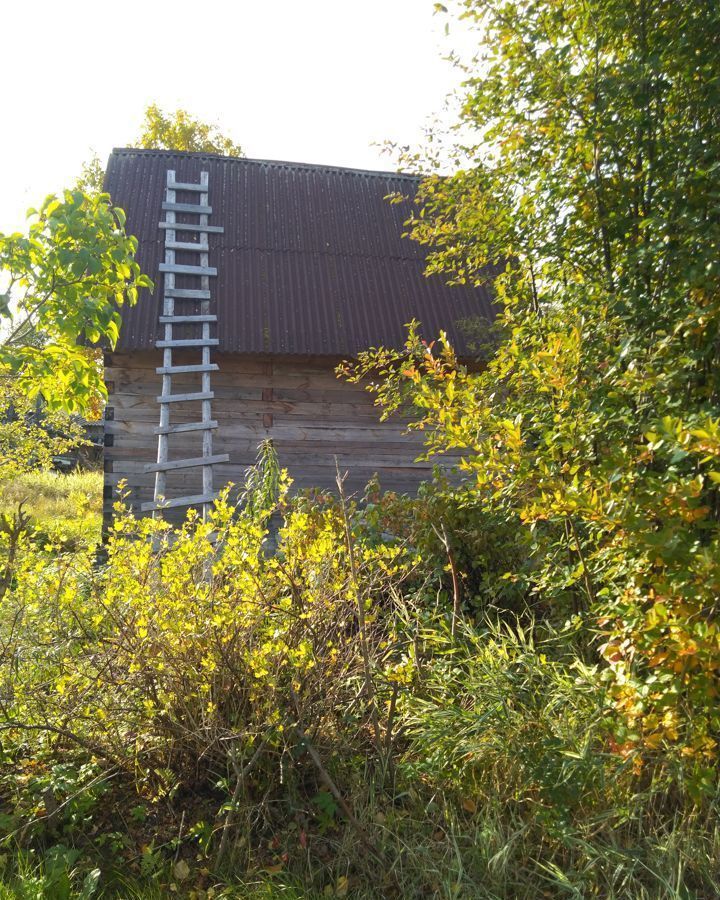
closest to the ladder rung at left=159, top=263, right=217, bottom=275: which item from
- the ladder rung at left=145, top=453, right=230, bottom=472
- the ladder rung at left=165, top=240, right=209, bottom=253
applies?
the ladder rung at left=165, top=240, right=209, bottom=253

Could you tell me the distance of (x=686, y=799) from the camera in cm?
299

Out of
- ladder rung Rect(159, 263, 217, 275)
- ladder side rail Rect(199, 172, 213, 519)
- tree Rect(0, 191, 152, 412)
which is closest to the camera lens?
tree Rect(0, 191, 152, 412)

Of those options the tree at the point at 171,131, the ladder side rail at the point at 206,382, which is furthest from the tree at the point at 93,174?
the ladder side rail at the point at 206,382

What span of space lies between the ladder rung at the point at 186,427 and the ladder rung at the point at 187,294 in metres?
1.63

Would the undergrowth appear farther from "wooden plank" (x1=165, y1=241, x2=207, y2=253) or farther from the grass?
the grass

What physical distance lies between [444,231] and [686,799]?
3151mm

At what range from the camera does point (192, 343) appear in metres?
9.21

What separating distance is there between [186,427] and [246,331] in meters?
1.59

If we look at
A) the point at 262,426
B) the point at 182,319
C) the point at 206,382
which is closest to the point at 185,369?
the point at 206,382

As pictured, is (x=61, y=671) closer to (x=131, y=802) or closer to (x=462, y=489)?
(x=131, y=802)

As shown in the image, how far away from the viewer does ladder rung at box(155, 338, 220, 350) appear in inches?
358

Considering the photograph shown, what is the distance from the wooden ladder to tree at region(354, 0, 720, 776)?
5.19 meters

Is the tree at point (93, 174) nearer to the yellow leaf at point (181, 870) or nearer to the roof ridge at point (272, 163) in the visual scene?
the roof ridge at point (272, 163)

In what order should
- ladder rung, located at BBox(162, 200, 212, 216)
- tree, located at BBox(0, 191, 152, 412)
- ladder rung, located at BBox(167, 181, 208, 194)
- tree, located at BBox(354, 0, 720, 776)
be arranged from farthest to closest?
ladder rung, located at BBox(167, 181, 208, 194) → ladder rung, located at BBox(162, 200, 212, 216) → tree, located at BBox(0, 191, 152, 412) → tree, located at BBox(354, 0, 720, 776)
